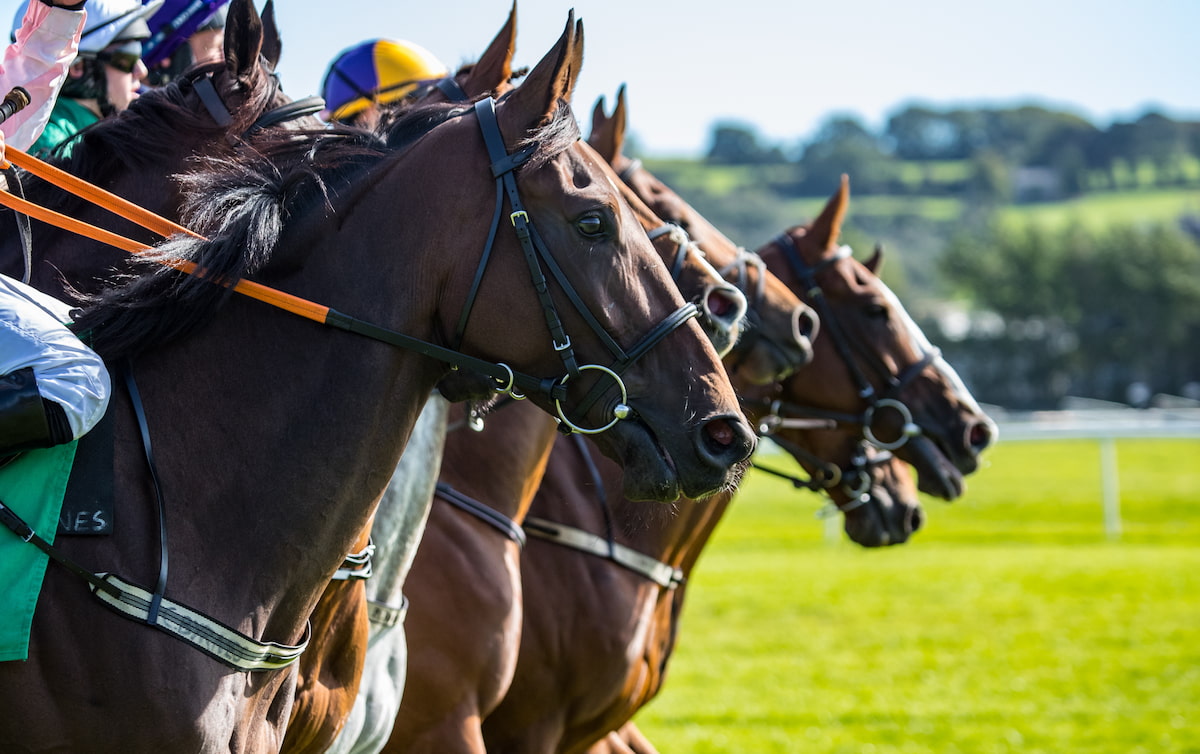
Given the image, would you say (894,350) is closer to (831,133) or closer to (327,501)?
(327,501)

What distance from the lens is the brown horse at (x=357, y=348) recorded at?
2.58 meters

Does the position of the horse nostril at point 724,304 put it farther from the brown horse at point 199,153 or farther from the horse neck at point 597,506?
the brown horse at point 199,153

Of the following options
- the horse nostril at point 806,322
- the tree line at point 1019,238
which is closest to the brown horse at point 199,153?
the horse nostril at point 806,322

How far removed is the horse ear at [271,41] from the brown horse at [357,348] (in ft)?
3.56

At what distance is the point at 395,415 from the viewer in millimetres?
2719

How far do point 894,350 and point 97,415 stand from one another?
4.30 m

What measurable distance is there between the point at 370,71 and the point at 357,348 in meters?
2.52

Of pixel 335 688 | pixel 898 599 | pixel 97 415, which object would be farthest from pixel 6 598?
pixel 898 599

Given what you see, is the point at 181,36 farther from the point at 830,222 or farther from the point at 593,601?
the point at 830,222

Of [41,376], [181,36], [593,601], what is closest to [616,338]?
[41,376]

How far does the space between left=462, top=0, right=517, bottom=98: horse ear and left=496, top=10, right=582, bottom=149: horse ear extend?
1.07 meters

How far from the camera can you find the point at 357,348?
2672mm

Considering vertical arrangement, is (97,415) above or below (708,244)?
below

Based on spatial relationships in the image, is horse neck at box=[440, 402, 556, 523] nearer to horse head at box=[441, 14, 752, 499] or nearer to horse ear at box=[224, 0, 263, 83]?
horse ear at box=[224, 0, 263, 83]
